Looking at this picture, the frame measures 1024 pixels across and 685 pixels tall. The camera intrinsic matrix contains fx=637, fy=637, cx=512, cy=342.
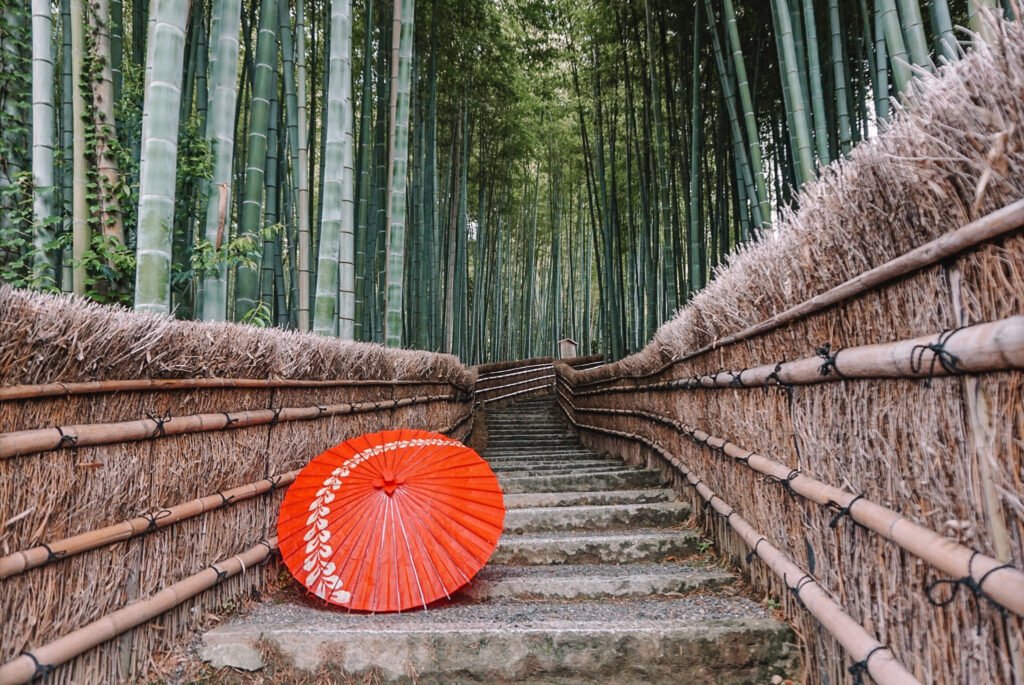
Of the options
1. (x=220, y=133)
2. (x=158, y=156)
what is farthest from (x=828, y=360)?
(x=220, y=133)

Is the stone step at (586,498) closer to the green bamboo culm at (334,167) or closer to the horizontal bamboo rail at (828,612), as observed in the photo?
the horizontal bamboo rail at (828,612)

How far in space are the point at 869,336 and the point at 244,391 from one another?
5.56ft

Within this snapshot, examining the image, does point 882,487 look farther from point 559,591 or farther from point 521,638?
point 559,591

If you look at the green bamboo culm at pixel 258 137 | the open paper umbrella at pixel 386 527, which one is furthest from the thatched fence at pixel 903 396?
the green bamboo culm at pixel 258 137

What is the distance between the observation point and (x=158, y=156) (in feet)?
7.11

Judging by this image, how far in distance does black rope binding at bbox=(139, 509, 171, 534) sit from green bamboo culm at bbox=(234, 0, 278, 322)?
72.0 inches

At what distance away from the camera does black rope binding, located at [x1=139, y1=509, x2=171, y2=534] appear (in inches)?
60.1

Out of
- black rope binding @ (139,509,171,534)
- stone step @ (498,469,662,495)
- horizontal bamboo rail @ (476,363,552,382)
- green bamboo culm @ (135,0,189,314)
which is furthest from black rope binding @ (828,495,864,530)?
horizontal bamboo rail @ (476,363,552,382)

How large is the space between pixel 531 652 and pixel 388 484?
65 cm

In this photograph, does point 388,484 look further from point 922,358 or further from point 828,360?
point 922,358

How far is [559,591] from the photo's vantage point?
2.04 m

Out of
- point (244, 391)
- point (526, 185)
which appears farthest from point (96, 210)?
point (526, 185)

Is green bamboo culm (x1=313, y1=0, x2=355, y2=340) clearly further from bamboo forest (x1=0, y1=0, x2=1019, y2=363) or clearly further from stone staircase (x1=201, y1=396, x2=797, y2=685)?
stone staircase (x1=201, y1=396, x2=797, y2=685)

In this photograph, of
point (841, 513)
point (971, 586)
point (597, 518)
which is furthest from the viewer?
point (597, 518)
